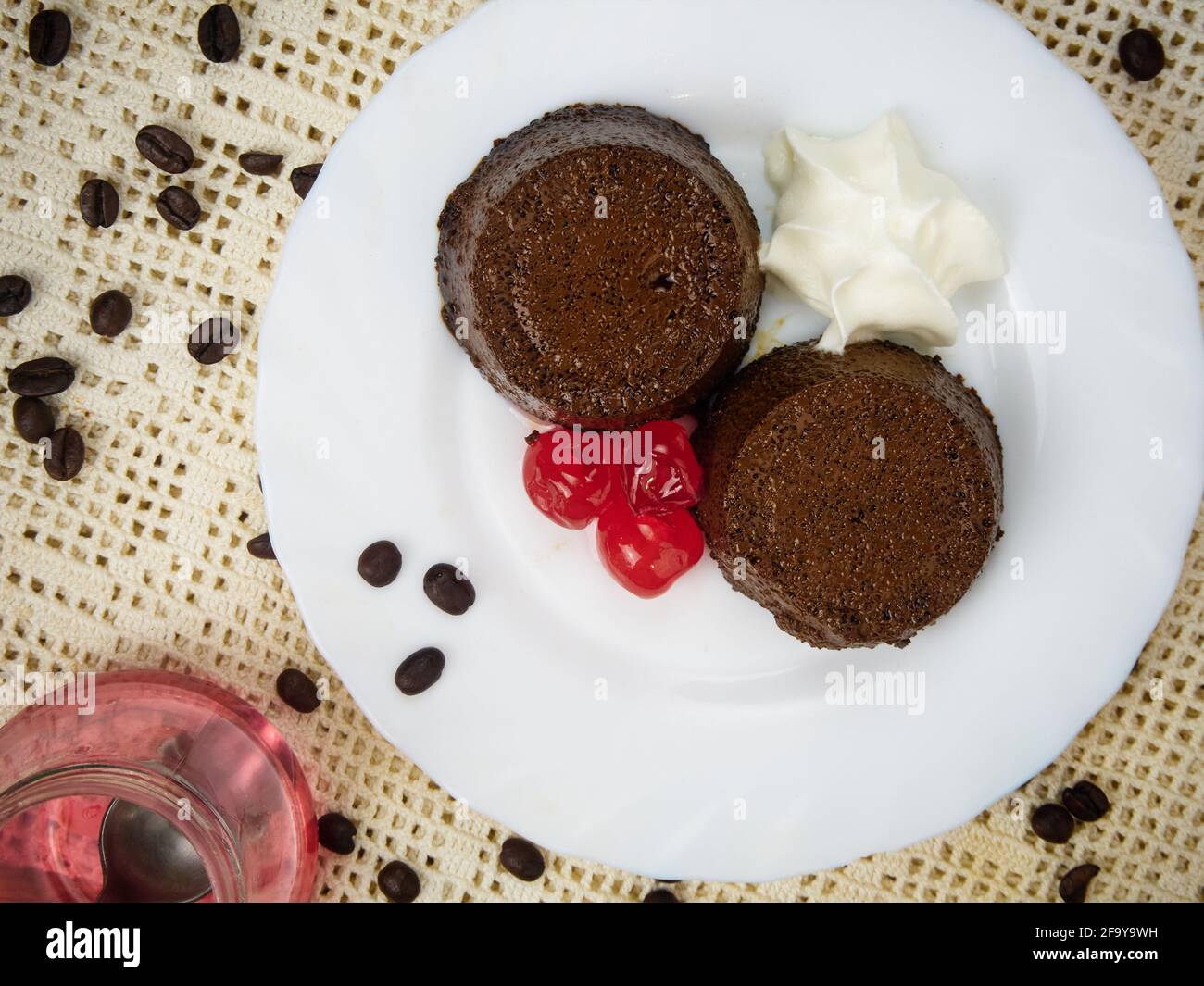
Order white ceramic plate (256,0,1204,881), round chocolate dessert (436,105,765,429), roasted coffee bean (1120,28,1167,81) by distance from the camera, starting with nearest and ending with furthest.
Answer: round chocolate dessert (436,105,765,429)
white ceramic plate (256,0,1204,881)
roasted coffee bean (1120,28,1167,81)

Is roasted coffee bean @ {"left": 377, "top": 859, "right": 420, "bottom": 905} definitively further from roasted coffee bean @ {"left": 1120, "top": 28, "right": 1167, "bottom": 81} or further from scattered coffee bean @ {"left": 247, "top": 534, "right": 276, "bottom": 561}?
roasted coffee bean @ {"left": 1120, "top": 28, "right": 1167, "bottom": 81}

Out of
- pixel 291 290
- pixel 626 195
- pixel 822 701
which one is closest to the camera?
pixel 626 195

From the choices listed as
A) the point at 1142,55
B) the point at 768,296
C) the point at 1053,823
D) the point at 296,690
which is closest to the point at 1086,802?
the point at 1053,823

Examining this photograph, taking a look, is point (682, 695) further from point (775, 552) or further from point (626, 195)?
point (626, 195)

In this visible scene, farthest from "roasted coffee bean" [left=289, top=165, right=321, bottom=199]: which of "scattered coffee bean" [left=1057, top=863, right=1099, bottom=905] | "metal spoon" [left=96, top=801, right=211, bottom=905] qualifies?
"scattered coffee bean" [left=1057, top=863, right=1099, bottom=905]

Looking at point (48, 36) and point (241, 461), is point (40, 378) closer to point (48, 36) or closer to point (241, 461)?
point (241, 461)

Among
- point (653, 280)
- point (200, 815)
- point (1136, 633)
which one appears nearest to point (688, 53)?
point (653, 280)

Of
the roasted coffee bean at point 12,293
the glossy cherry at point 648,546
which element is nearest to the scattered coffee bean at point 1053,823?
the glossy cherry at point 648,546
